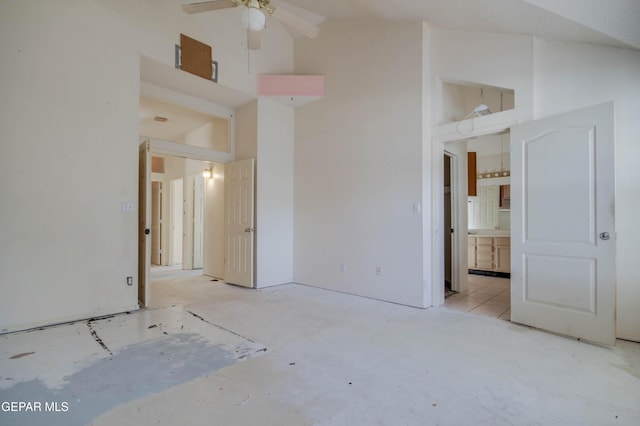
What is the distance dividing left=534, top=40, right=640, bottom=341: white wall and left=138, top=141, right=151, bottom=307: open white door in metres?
4.79

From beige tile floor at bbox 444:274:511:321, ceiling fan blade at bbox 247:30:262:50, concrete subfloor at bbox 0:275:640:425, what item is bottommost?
beige tile floor at bbox 444:274:511:321

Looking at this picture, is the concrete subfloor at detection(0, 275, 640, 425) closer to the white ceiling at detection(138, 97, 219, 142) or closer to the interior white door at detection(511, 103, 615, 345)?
the interior white door at detection(511, 103, 615, 345)

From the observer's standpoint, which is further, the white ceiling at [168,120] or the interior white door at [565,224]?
the white ceiling at [168,120]

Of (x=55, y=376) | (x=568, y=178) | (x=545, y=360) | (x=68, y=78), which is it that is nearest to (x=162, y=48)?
(x=68, y=78)

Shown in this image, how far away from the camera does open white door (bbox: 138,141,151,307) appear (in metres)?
3.91

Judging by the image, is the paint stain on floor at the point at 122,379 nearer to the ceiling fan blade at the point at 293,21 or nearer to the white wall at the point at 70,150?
the white wall at the point at 70,150

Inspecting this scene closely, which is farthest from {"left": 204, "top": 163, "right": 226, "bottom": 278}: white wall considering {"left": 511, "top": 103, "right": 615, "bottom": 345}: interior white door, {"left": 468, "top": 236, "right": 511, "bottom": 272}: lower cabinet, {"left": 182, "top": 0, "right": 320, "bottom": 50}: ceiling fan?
{"left": 468, "top": 236, "right": 511, "bottom": 272}: lower cabinet

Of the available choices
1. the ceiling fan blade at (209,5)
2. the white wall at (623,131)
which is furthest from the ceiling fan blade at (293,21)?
the white wall at (623,131)

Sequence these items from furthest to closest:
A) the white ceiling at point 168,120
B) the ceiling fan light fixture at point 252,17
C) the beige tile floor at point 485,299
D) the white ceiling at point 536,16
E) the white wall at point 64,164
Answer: the white ceiling at point 168,120 < the beige tile floor at point 485,299 < the white wall at point 64,164 < the ceiling fan light fixture at point 252,17 < the white ceiling at point 536,16

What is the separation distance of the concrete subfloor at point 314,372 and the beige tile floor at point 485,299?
355mm

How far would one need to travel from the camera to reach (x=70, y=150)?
3.28 meters

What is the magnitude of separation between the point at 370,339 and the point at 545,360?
1.36 m

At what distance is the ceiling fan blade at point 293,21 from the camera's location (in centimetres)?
282

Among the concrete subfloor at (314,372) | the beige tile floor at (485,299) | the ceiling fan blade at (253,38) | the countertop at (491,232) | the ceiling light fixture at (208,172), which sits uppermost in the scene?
the ceiling fan blade at (253,38)
